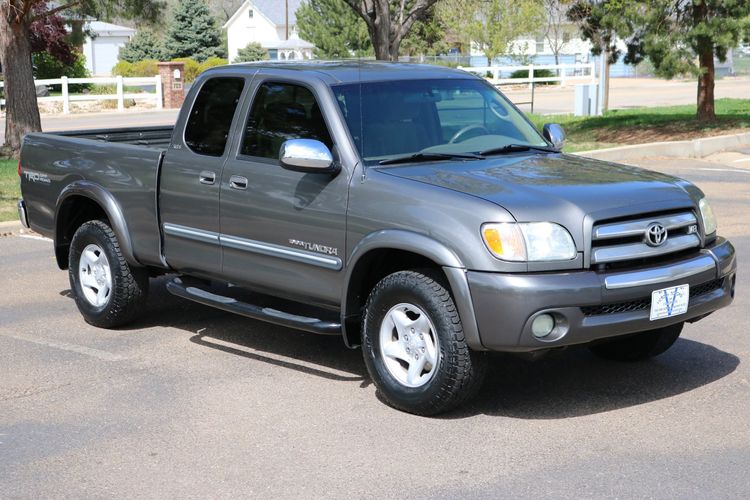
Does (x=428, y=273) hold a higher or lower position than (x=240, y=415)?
higher

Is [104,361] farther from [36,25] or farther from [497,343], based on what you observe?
[36,25]

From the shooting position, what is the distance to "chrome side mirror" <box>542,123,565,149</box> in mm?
7297

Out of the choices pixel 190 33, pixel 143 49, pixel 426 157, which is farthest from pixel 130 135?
pixel 143 49

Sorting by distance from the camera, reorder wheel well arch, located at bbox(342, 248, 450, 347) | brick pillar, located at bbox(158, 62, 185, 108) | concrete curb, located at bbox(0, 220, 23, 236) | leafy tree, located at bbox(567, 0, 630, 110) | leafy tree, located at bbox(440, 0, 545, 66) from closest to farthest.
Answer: wheel well arch, located at bbox(342, 248, 450, 347) → concrete curb, located at bbox(0, 220, 23, 236) → leafy tree, located at bbox(567, 0, 630, 110) → brick pillar, located at bbox(158, 62, 185, 108) → leafy tree, located at bbox(440, 0, 545, 66)

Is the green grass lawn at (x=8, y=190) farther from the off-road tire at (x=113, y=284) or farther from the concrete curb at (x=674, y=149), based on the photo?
the concrete curb at (x=674, y=149)

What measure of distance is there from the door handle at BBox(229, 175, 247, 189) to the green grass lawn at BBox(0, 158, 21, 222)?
694 cm

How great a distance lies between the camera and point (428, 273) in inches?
234

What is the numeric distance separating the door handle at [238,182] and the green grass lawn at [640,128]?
13312 millimetres

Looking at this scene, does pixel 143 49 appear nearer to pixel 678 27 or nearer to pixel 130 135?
pixel 678 27

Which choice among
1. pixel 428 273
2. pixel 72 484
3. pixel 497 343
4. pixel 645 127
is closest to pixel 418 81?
pixel 428 273

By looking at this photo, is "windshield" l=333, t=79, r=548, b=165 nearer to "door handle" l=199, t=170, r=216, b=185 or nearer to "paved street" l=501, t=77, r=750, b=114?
"door handle" l=199, t=170, r=216, b=185

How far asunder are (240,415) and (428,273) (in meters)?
1.26

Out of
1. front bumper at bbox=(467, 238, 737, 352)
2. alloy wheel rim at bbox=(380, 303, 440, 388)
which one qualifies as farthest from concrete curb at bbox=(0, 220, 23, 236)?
front bumper at bbox=(467, 238, 737, 352)

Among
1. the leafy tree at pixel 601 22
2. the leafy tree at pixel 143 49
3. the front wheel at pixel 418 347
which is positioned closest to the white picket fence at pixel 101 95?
the leafy tree at pixel 601 22
